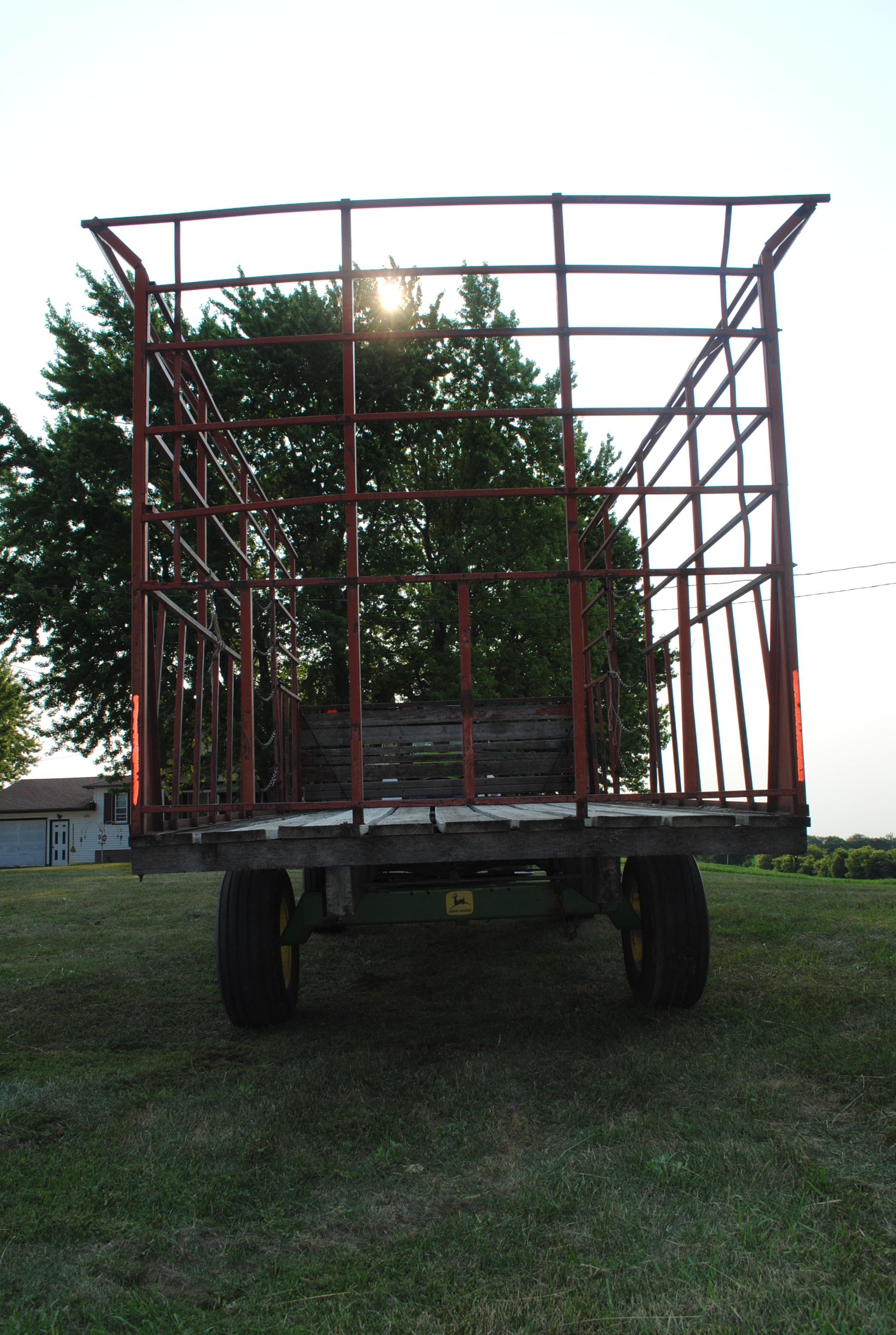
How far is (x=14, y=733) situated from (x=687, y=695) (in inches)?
1265

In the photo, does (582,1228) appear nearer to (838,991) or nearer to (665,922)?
(665,922)

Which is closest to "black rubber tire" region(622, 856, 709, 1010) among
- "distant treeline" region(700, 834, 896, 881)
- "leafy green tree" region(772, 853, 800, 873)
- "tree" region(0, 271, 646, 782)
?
"distant treeline" region(700, 834, 896, 881)

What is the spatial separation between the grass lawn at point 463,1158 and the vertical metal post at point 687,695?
3.75 feet

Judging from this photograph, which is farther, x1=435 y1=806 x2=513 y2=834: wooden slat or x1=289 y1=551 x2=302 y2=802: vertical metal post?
x1=289 y1=551 x2=302 y2=802: vertical metal post

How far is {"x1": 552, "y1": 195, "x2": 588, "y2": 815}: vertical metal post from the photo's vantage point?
13.2 feet

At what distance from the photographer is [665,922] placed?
4.57 meters

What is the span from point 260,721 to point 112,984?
985 centimetres

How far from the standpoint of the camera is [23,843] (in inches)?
1581

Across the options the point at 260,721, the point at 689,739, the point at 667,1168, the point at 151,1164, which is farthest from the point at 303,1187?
the point at 260,721

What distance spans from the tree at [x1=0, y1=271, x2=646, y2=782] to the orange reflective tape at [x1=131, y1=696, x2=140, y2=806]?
1025 centimetres

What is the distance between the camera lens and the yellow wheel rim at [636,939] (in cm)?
488

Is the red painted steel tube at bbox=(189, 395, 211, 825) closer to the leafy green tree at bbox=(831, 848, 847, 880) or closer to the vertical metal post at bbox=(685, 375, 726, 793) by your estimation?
A: the vertical metal post at bbox=(685, 375, 726, 793)

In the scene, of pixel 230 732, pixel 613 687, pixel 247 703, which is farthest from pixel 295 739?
pixel 247 703

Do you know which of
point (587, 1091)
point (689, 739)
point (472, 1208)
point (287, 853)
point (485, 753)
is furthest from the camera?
point (485, 753)
